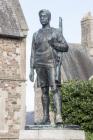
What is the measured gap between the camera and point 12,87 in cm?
3541

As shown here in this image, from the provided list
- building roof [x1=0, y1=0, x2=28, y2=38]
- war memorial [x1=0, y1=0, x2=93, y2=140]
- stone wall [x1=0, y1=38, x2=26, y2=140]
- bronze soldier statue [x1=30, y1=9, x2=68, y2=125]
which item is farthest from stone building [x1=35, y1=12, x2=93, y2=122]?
bronze soldier statue [x1=30, y1=9, x2=68, y2=125]

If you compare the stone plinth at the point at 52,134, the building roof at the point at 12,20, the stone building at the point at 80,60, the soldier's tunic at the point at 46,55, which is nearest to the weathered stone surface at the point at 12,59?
the building roof at the point at 12,20

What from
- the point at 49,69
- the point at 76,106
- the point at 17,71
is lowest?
the point at 76,106

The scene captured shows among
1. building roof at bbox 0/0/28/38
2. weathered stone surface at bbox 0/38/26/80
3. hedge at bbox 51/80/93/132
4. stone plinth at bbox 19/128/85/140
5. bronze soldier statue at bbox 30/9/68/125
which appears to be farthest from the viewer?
hedge at bbox 51/80/93/132

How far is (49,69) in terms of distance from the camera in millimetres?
16172

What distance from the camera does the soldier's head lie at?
16.5m

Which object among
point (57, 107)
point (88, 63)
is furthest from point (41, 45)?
point (88, 63)

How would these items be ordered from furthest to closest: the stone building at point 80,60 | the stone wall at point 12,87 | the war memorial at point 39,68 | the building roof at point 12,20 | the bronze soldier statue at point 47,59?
the stone building at point 80,60 < the building roof at point 12,20 < the stone wall at point 12,87 < the bronze soldier statue at point 47,59 < the war memorial at point 39,68

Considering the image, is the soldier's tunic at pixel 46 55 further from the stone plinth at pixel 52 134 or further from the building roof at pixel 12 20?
the building roof at pixel 12 20

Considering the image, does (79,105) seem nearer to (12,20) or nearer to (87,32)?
(12,20)

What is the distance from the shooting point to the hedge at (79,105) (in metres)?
46.4

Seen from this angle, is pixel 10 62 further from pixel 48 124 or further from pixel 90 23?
pixel 90 23

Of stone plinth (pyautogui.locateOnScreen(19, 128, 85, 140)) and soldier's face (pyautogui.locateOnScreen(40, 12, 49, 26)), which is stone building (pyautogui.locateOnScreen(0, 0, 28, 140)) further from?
stone plinth (pyautogui.locateOnScreen(19, 128, 85, 140))

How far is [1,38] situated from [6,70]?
1.99 meters
